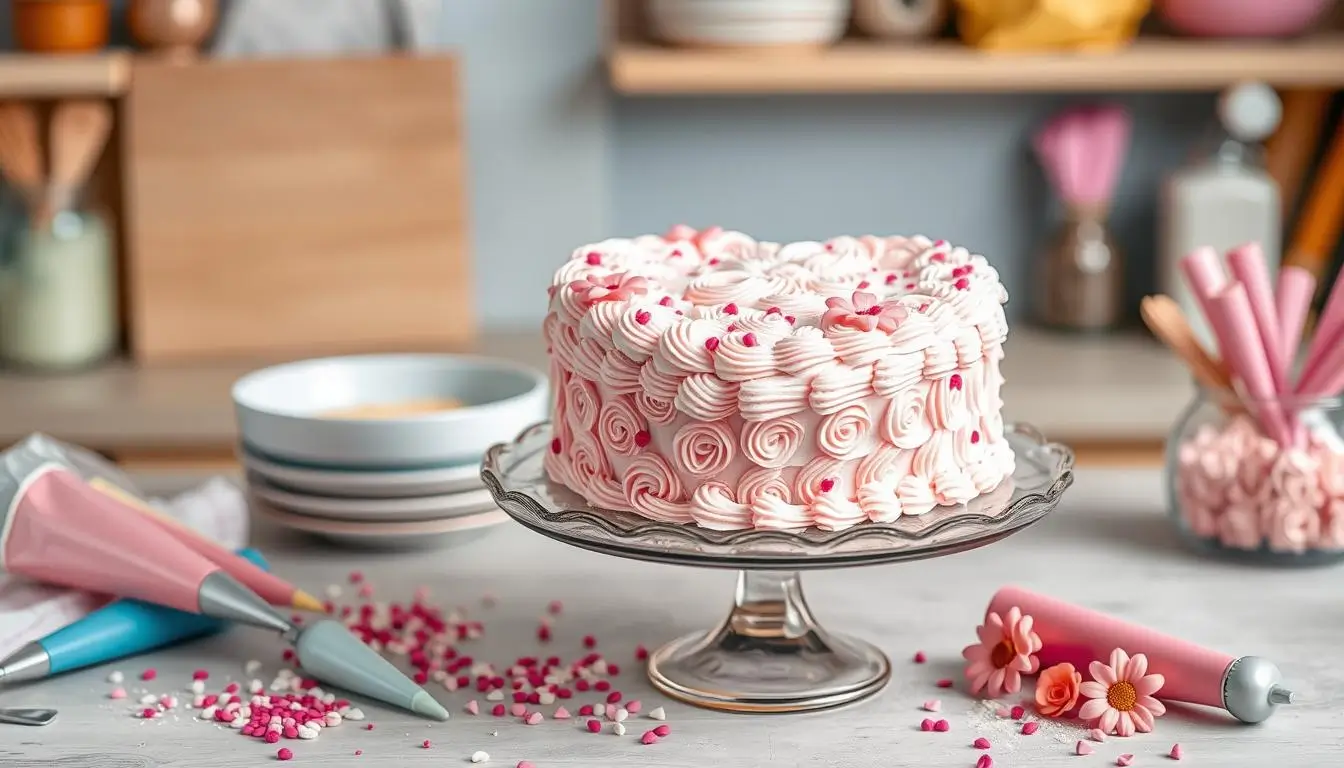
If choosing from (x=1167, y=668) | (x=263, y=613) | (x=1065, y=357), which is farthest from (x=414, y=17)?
(x=1167, y=668)

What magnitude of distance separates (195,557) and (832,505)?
1.45 feet

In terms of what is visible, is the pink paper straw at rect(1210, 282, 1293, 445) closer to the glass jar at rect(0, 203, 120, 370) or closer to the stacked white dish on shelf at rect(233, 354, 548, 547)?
the stacked white dish on shelf at rect(233, 354, 548, 547)

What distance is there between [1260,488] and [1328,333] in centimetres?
13

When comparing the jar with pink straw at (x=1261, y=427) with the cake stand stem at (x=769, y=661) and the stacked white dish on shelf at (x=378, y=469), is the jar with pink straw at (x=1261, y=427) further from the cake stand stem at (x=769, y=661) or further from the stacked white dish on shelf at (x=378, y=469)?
the stacked white dish on shelf at (x=378, y=469)

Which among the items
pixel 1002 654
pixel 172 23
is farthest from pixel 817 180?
pixel 1002 654

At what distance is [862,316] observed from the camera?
1032mm

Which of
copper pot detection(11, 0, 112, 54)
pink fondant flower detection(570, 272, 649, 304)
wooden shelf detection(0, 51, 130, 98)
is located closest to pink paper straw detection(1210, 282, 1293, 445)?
pink fondant flower detection(570, 272, 649, 304)

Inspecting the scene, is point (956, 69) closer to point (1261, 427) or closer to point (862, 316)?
point (1261, 427)

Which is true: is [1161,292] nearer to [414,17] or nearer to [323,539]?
[414,17]

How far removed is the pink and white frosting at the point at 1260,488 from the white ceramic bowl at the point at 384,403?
54 cm

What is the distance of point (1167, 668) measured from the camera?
1020 millimetres

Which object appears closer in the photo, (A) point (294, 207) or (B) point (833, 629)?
(B) point (833, 629)

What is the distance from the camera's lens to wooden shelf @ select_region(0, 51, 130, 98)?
219cm

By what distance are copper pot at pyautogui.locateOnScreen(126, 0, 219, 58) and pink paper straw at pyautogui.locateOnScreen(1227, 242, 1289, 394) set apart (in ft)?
5.09
